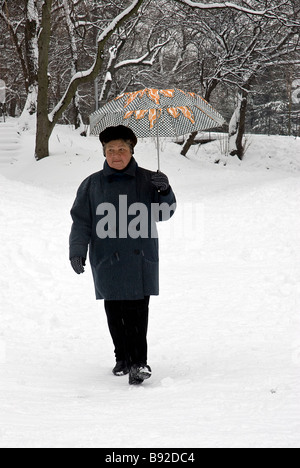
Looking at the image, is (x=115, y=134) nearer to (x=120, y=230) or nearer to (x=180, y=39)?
(x=120, y=230)

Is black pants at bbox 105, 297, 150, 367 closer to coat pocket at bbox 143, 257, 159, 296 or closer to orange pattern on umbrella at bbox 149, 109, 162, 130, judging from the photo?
coat pocket at bbox 143, 257, 159, 296

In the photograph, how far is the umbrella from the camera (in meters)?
5.46

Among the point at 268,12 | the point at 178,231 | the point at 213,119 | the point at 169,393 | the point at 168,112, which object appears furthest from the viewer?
the point at 268,12

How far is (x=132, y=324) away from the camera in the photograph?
383cm

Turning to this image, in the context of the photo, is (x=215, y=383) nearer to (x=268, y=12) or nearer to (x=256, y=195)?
(x=256, y=195)

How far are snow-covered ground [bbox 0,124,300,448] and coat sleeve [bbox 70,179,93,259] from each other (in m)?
1.04

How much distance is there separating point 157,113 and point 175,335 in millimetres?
2548

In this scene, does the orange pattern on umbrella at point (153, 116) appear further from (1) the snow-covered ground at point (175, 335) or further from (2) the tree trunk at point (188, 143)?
(2) the tree trunk at point (188, 143)

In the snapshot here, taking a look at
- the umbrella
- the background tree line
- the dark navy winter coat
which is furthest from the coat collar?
the background tree line

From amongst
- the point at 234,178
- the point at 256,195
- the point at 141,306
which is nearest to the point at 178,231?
the point at 256,195

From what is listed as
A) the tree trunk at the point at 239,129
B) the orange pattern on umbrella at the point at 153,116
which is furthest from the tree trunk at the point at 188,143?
the orange pattern on umbrella at the point at 153,116

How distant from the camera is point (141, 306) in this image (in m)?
3.78

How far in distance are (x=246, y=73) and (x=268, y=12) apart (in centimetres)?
515

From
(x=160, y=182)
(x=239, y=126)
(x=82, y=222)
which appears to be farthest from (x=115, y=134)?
(x=239, y=126)
